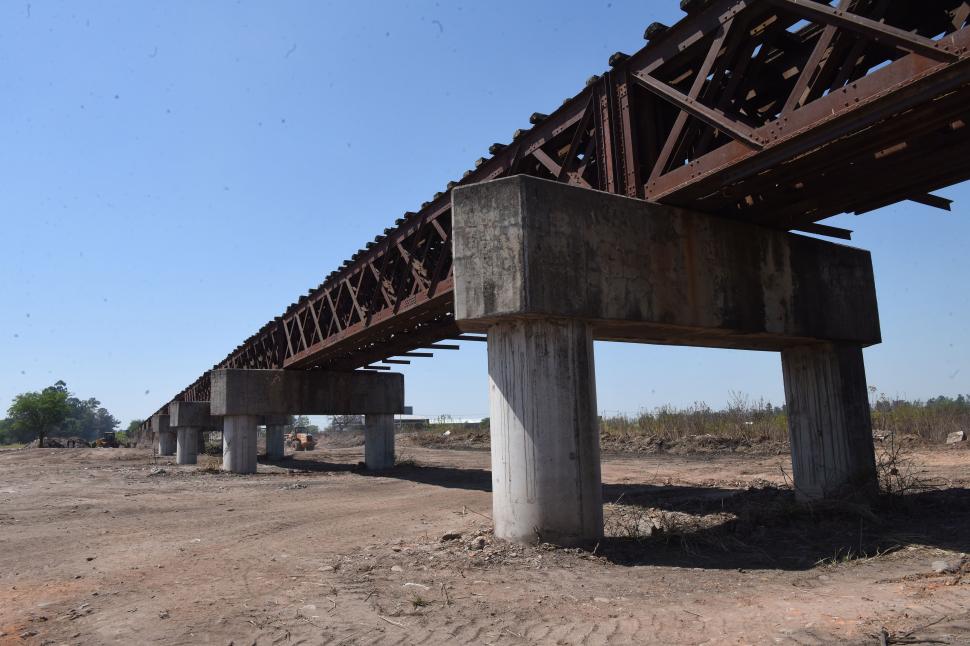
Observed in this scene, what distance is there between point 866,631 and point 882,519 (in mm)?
4708

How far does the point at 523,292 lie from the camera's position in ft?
23.4

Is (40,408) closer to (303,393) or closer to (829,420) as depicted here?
(303,393)

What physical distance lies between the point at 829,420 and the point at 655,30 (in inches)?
245

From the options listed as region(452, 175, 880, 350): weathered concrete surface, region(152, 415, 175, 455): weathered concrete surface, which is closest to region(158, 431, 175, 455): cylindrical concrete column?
region(152, 415, 175, 455): weathered concrete surface

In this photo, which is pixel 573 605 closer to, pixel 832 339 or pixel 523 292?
pixel 523 292

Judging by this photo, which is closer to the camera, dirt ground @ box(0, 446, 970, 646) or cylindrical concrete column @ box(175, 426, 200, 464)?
dirt ground @ box(0, 446, 970, 646)

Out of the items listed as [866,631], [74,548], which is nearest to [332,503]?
[74,548]

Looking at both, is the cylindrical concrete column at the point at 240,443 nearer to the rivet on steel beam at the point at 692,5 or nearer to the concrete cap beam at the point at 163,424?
the rivet on steel beam at the point at 692,5

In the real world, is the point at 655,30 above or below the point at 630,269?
above

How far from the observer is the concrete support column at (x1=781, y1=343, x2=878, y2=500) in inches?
376

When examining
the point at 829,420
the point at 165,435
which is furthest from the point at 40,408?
the point at 829,420

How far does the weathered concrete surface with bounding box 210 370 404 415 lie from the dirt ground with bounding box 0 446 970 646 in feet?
32.1

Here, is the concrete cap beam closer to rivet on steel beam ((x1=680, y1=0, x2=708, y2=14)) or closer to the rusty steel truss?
the rusty steel truss

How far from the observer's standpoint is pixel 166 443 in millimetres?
41719
